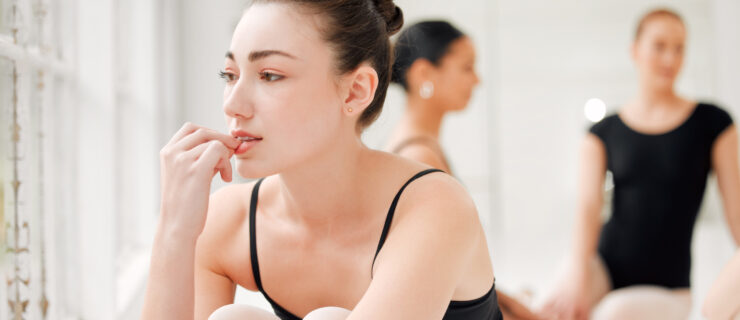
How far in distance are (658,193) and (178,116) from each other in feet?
10.7

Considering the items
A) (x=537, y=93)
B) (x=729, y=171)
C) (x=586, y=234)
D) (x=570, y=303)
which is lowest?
(x=570, y=303)

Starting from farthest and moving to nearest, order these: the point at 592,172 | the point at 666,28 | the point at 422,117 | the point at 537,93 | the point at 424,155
Answer: 1. the point at 537,93
2. the point at 592,172
3. the point at 666,28
4. the point at 422,117
5. the point at 424,155

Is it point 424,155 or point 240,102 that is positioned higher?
point 240,102

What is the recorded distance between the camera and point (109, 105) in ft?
6.66

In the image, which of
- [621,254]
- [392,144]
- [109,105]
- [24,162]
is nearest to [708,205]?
[621,254]

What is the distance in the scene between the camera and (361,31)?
1112 millimetres

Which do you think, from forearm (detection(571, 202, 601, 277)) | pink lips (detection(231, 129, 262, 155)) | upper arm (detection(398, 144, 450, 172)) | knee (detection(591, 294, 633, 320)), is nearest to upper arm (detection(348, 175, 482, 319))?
pink lips (detection(231, 129, 262, 155))

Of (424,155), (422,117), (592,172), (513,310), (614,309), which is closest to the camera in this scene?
(513,310)

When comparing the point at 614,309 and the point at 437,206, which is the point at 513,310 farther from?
the point at 614,309

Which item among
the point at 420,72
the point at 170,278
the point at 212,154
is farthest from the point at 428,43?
the point at 170,278

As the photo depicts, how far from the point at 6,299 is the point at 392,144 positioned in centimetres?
104

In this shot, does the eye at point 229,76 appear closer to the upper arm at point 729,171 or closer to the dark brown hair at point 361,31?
the dark brown hair at point 361,31

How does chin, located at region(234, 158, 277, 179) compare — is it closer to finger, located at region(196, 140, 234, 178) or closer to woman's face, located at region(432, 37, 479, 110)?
finger, located at region(196, 140, 234, 178)

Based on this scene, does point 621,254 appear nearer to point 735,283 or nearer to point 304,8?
point 735,283
